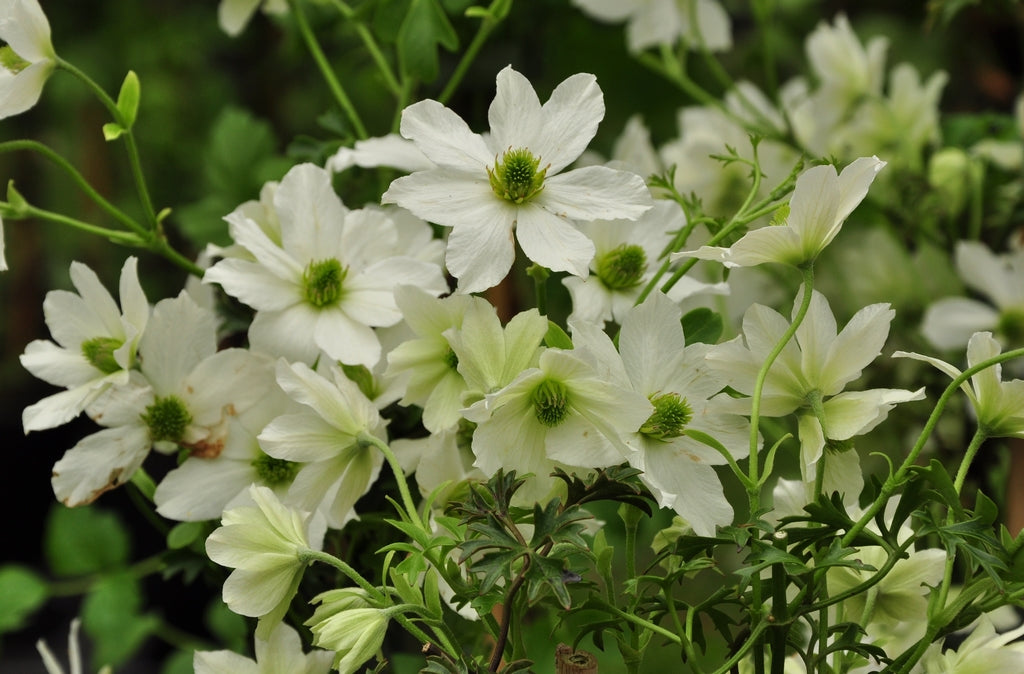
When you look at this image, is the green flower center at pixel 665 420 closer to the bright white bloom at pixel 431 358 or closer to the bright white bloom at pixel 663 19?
the bright white bloom at pixel 431 358

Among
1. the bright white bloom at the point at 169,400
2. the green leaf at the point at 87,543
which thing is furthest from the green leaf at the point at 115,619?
the bright white bloom at the point at 169,400

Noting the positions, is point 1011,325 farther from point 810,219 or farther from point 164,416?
point 164,416

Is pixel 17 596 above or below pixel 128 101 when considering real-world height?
below

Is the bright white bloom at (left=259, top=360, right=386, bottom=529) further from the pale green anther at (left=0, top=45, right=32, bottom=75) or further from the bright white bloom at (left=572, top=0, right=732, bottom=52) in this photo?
the bright white bloom at (left=572, top=0, right=732, bottom=52)

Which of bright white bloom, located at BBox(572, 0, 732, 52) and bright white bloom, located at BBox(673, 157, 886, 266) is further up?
bright white bloom, located at BBox(673, 157, 886, 266)

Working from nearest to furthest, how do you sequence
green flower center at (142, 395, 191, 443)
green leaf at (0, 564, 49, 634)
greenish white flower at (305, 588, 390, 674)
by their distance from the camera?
greenish white flower at (305, 588, 390, 674), green flower center at (142, 395, 191, 443), green leaf at (0, 564, 49, 634)

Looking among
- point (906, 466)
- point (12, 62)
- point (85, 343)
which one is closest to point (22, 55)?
point (12, 62)

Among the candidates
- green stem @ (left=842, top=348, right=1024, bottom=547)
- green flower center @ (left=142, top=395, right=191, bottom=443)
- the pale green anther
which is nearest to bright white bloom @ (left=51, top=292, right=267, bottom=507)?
green flower center @ (left=142, top=395, right=191, bottom=443)
